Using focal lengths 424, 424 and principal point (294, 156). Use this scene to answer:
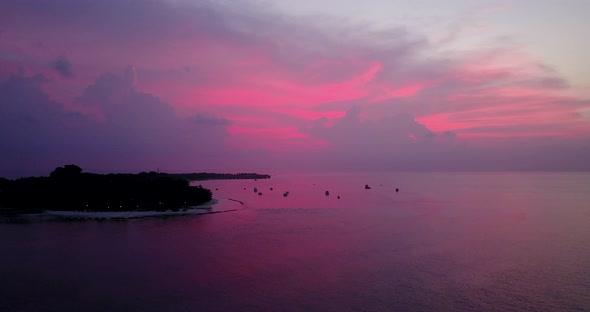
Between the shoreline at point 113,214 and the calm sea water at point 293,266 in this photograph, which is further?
the shoreline at point 113,214

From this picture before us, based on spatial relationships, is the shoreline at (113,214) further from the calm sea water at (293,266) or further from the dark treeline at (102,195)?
the calm sea water at (293,266)

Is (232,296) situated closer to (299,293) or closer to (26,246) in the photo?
(299,293)

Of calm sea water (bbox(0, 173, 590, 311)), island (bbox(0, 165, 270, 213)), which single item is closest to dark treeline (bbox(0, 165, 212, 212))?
island (bbox(0, 165, 270, 213))

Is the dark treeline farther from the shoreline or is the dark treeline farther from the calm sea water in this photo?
the calm sea water

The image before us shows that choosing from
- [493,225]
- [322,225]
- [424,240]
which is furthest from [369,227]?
[493,225]

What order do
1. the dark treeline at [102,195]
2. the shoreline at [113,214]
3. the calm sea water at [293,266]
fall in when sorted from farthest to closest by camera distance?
the dark treeline at [102,195], the shoreline at [113,214], the calm sea water at [293,266]

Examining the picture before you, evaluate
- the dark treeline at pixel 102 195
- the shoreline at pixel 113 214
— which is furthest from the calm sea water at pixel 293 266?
the dark treeline at pixel 102 195

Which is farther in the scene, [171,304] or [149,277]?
[149,277]
